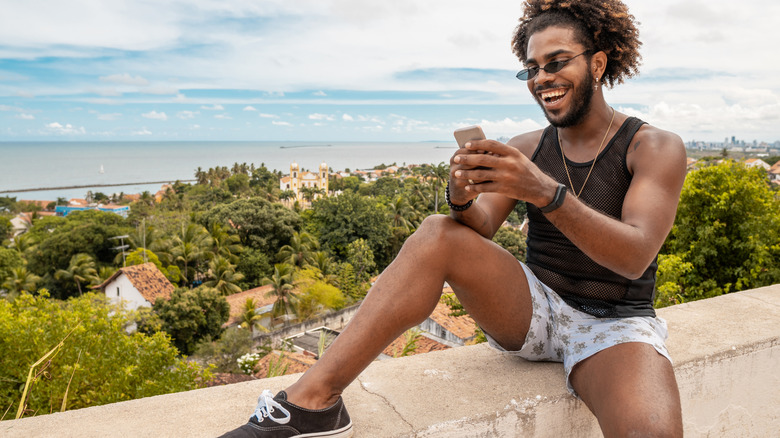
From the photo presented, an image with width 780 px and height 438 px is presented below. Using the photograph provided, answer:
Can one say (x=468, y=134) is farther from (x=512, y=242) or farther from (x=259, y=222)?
(x=259, y=222)

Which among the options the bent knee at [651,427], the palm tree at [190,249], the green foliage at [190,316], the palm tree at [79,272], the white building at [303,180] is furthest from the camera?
the white building at [303,180]

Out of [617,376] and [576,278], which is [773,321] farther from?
[617,376]

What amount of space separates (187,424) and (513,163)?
3.64 feet

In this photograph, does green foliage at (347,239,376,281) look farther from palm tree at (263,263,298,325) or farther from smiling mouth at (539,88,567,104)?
smiling mouth at (539,88,567,104)

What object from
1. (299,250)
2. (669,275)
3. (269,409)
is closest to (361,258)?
(299,250)

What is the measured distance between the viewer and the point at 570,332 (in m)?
1.67

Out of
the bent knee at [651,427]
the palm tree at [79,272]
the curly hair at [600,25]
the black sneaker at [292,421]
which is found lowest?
the palm tree at [79,272]

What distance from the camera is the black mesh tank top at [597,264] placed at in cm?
166

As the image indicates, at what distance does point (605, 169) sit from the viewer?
1.69 m

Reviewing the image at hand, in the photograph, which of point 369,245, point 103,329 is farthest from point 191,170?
point 103,329

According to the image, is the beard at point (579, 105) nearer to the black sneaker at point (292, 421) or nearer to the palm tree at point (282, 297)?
the black sneaker at point (292, 421)

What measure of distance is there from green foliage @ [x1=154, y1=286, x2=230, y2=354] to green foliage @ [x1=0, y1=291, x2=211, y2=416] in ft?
39.4

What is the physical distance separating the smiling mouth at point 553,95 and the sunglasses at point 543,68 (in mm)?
65

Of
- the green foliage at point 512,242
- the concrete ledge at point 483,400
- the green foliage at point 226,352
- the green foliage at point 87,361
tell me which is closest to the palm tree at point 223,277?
the green foliage at point 226,352
